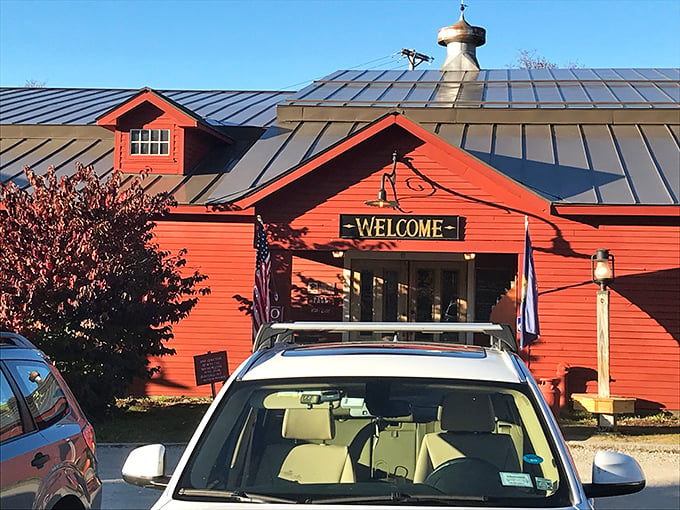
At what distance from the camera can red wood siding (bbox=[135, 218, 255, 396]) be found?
54.9 ft

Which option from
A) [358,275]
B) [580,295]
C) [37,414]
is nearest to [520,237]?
[580,295]

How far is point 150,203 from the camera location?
1355 cm

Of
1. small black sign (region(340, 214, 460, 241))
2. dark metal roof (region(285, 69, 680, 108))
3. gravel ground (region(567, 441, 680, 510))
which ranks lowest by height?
gravel ground (region(567, 441, 680, 510))

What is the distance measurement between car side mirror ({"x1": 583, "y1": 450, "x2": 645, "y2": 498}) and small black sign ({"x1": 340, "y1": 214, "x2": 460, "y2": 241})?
1185cm

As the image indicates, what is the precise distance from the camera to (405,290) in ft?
62.2

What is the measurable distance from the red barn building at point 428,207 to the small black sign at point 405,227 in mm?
25

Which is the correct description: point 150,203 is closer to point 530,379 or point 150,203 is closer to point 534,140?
point 534,140

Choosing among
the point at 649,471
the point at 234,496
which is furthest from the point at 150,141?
the point at 234,496

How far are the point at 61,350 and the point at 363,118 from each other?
878cm

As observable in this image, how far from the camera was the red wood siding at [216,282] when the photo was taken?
659 inches

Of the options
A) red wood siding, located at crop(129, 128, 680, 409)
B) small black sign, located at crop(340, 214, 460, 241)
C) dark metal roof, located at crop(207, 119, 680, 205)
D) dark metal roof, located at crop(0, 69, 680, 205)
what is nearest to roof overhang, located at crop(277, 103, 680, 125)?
dark metal roof, located at crop(0, 69, 680, 205)

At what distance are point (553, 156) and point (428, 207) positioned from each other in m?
2.87

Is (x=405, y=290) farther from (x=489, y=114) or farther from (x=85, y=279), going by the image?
(x=85, y=279)

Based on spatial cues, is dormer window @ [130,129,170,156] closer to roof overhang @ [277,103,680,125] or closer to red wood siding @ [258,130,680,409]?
roof overhang @ [277,103,680,125]
